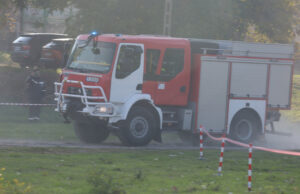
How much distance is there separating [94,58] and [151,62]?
146 cm

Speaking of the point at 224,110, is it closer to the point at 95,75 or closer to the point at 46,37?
the point at 95,75

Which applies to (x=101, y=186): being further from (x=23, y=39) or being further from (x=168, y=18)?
(x=23, y=39)

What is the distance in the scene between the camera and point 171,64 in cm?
1568

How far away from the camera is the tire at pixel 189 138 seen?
16.9m

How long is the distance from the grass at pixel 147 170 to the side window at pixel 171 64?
2181mm

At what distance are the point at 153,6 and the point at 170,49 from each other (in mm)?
8428

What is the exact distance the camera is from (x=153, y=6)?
23.8 m

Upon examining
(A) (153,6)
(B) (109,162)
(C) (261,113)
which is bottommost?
(B) (109,162)

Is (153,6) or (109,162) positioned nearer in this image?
(109,162)

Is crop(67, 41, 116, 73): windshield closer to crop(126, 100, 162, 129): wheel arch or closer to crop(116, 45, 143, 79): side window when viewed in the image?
crop(116, 45, 143, 79): side window

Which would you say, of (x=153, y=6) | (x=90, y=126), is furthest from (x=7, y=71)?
(x=90, y=126)

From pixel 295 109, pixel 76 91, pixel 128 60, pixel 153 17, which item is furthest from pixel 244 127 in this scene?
pixel 295 109

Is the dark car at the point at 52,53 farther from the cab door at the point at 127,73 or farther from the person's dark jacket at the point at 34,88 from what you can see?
the cab door at the point at 127,73

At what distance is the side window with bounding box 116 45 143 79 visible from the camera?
14.8 meters
